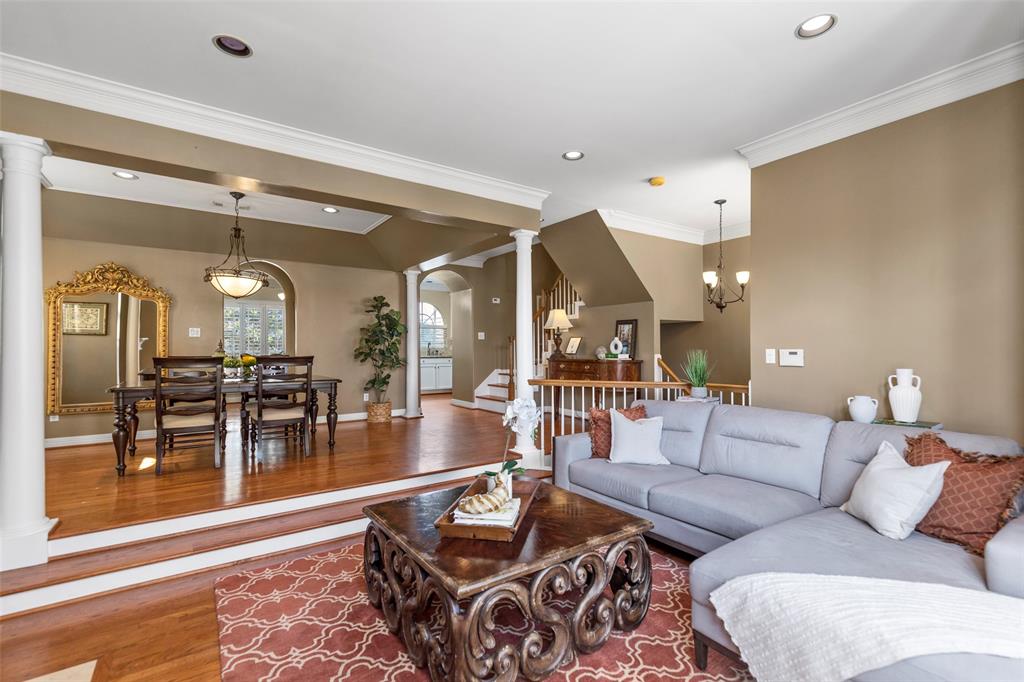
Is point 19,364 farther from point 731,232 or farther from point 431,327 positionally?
point 431,327

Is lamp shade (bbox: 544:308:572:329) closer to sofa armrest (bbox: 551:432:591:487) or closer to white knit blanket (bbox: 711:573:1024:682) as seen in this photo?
sofa armrest (bbox: 551:432:591:487)

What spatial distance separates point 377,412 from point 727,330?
17.0 feet

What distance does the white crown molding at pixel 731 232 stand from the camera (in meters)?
6.20

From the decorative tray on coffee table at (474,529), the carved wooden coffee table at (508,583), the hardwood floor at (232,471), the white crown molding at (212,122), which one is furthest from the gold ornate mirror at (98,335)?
the decorative tray on coffee table at (474,529)

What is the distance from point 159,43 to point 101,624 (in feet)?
9.83

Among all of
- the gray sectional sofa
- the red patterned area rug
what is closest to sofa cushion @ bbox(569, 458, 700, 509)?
the gray sectional sofa

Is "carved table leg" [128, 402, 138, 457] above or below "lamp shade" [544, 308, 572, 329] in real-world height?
below

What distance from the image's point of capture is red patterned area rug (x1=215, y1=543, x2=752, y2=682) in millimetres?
1938

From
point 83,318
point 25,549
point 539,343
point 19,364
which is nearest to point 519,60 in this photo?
point 19,364

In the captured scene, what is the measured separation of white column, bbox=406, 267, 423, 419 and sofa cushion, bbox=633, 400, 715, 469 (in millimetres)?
4706

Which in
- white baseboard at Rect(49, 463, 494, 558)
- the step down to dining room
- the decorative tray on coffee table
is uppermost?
the decorative tray on coffee table

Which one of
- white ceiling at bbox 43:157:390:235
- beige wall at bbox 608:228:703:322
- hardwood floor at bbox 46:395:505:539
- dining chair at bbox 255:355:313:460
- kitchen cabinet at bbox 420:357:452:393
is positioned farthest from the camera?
kitchen cabinet at bbox 420:357:452:393

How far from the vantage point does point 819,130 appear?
335 centimetres

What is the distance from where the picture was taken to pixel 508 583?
71.2 inches
